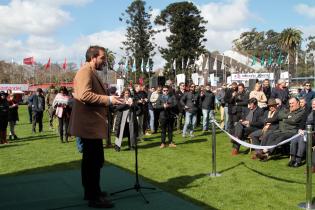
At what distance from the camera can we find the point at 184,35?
181ft

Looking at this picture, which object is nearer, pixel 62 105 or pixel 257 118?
pixel 257 118

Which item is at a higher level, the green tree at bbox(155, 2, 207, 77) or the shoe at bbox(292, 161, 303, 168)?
the green tree at bbox(155, 2, 207, 77)

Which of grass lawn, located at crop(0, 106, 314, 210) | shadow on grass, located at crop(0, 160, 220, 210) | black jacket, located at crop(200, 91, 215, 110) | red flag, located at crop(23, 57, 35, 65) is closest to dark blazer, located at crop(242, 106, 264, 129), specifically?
grass lawn, located at crop(0, 106, 314, 210)

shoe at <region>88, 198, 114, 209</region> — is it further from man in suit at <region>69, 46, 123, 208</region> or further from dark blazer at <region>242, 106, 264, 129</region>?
dark blazer at <region>242, 106, 264, 129</region>

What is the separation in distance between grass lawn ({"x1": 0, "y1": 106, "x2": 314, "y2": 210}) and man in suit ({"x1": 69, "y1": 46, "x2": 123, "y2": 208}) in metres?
1.51

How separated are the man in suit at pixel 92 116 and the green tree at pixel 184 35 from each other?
49.5 m

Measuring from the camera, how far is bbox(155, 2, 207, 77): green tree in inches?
2159

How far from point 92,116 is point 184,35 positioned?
51.4 meters

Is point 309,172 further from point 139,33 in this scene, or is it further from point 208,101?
point 139,33

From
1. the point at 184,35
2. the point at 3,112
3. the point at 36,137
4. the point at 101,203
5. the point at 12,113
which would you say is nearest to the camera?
the point at 101,203

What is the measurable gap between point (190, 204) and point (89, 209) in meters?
1.38

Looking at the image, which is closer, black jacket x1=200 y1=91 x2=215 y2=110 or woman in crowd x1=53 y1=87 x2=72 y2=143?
woman in crowd x1=53 y1=87 x2=72 y2=143

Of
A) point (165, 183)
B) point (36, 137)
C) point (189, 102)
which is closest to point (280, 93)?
point (189, 102)

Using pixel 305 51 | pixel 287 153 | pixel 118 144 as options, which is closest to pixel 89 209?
pixel 118 144
